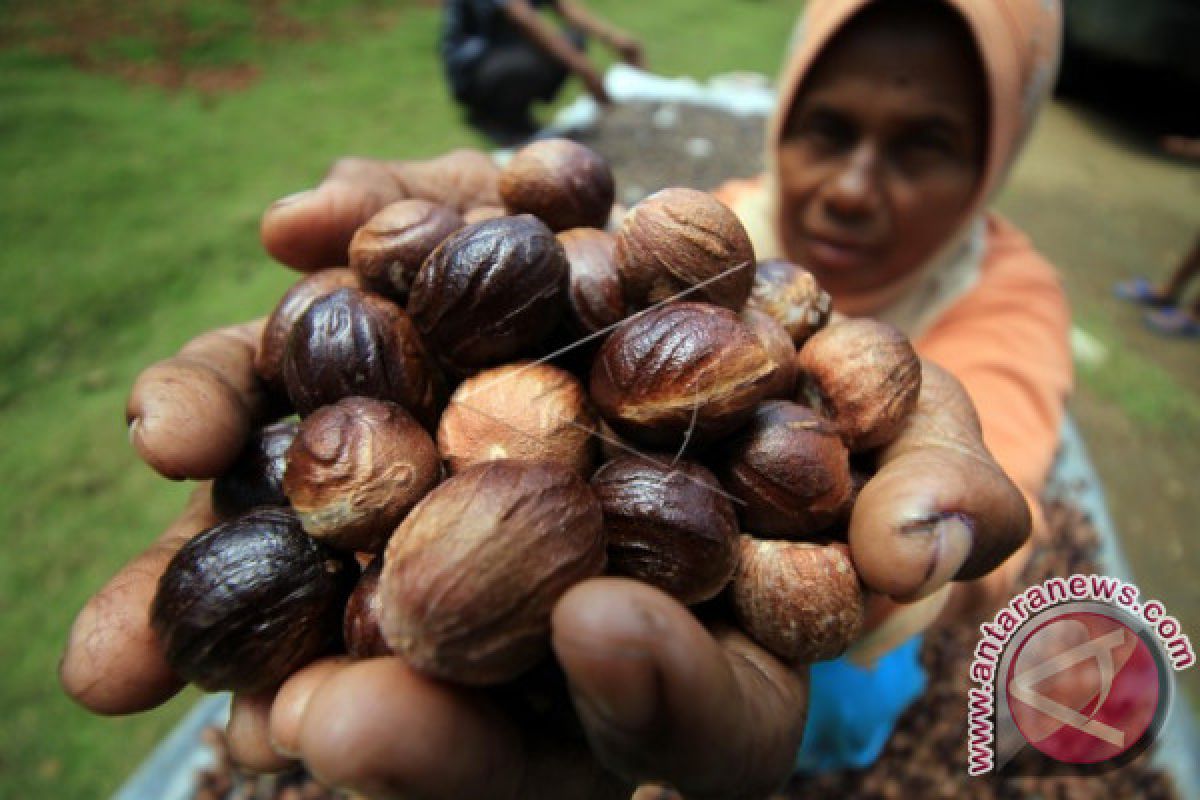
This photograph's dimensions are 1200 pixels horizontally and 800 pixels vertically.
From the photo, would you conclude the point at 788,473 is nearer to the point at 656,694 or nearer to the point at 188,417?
the point at 656,694

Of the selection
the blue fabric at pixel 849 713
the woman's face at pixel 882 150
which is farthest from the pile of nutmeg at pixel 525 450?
the blue fabric at pixel 849 713

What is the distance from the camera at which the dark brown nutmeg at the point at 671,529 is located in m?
1.38

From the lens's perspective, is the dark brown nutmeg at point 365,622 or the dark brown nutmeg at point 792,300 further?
the dark brown nutmeg at point 792,300

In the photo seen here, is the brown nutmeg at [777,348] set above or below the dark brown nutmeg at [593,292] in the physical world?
below

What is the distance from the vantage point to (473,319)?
5.45 ft

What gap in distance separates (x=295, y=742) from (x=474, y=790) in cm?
34

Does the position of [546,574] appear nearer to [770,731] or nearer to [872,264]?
[770,731]

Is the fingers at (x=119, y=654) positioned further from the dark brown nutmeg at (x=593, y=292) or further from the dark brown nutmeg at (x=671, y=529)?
Answer: the dark brown nutmeg at (x=593, y=292)

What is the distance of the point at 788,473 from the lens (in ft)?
4.89

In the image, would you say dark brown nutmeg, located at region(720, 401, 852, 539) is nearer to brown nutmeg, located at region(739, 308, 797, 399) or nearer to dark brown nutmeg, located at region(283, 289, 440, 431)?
brown nutmeg, located at region(739, 308, 797, 399)

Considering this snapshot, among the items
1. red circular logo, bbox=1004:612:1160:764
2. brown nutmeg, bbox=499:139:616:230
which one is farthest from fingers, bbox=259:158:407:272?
red circular logo, bbox=1004:612:1160:764

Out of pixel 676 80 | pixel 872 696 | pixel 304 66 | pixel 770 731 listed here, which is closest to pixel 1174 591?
pixel 872 696

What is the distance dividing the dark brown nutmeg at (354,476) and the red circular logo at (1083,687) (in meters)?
1.41

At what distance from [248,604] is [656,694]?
83 centimetres
